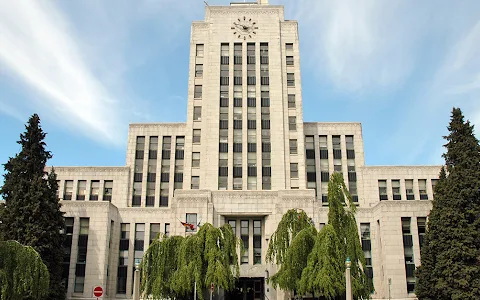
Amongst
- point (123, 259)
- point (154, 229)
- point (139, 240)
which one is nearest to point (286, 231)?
point (154, 229)

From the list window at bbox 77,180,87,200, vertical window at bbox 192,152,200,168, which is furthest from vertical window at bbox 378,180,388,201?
window at bbox 77,180,87,200

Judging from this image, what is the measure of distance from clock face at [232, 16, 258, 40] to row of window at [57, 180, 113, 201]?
24863mm

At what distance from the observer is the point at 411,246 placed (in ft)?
150

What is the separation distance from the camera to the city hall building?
46.2 metres

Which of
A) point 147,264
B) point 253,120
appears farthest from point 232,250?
point 253,120

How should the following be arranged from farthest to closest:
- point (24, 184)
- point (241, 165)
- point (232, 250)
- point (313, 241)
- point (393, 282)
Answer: point (241, 165), point (393, 282), point (24, 184), point (232, 250), point (313, 241)

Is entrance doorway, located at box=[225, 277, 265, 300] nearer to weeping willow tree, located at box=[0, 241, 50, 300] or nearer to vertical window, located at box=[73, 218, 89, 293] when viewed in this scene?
vertical window, located at box=[73, 218, 89, 293]

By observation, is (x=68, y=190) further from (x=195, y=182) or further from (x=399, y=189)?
(x=399, y=189)

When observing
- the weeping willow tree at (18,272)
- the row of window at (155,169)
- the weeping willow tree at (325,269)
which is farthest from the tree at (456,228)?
the row of window at (155,169)

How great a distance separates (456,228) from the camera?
3634cm

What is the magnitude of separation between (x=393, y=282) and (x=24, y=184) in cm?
3460

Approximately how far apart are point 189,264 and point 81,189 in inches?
1259

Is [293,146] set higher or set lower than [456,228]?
higher

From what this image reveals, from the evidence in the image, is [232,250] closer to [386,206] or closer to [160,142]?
[386,206]
